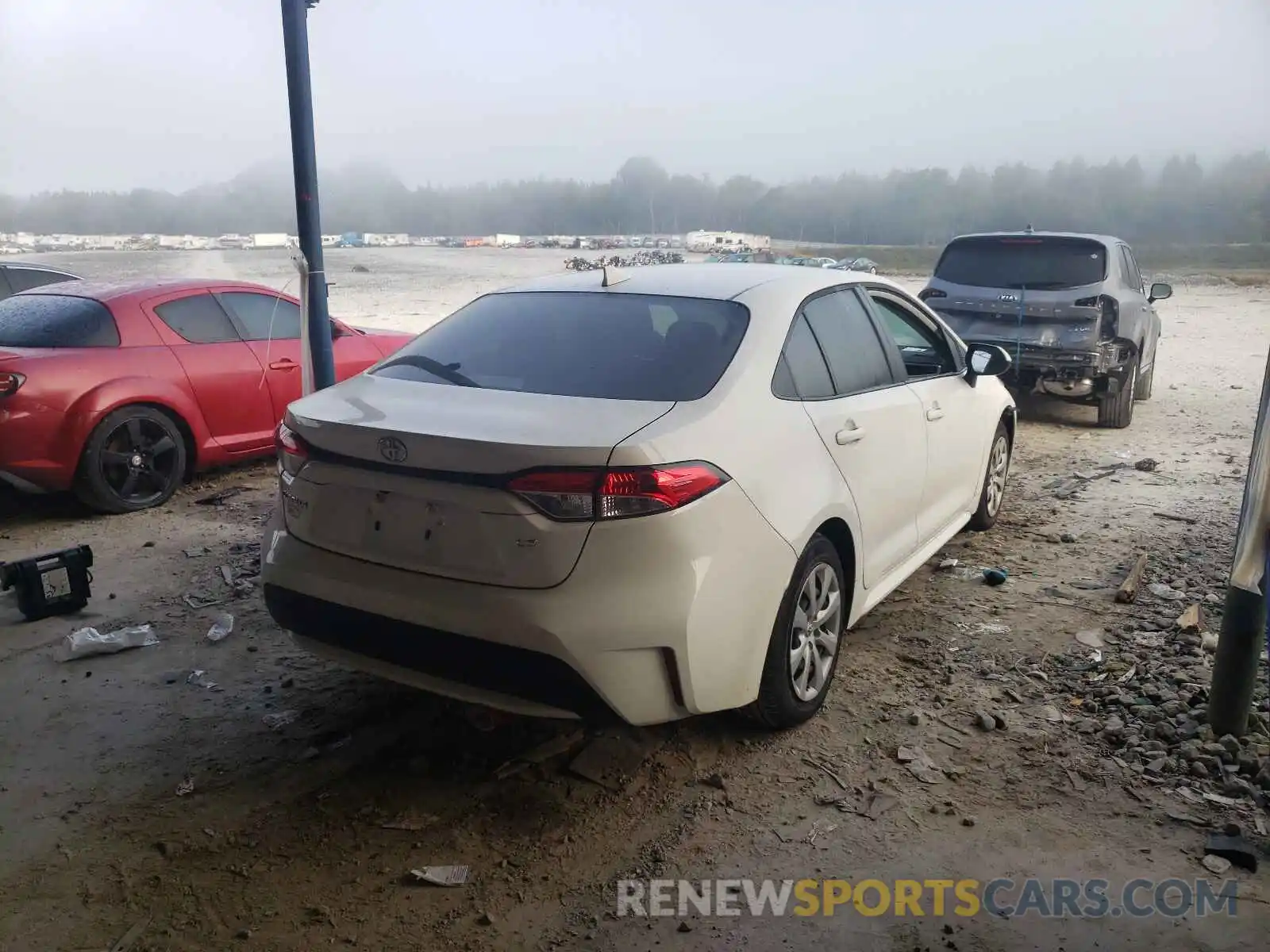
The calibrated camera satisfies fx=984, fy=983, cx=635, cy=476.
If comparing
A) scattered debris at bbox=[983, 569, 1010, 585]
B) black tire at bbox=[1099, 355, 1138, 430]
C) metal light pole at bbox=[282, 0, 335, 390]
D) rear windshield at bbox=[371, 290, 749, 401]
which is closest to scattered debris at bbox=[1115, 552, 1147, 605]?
scattered debris at bbox=[983, 569, 1010, 585]

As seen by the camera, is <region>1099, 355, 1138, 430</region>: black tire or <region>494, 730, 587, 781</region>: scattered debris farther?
<region>1099, 355, 1138, 430</region>: black tire

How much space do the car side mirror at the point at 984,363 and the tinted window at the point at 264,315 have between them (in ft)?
15.5

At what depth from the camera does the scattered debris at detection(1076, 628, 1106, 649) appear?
4.19m

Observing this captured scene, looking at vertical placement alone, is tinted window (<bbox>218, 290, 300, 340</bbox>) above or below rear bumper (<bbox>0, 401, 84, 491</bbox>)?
above

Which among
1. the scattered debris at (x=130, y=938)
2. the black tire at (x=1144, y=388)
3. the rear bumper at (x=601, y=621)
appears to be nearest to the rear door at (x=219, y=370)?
the rear bumper at (x=601, y=621)

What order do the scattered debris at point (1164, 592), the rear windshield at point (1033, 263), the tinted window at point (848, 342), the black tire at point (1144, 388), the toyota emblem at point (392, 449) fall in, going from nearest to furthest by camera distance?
the toyota emblem at point (392, 449), the tinted window at point (848, 342), the scattered debris at point (1164, 592), the rear windshield at point (1033, 263), the black tire at point (1144, 388)

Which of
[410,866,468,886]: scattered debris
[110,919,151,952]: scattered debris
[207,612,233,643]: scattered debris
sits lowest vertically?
[410,866,468,886]: scattered debris

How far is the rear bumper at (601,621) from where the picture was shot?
105 inches

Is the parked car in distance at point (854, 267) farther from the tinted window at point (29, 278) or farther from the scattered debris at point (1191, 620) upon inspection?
the tinted window at point (29, 278)

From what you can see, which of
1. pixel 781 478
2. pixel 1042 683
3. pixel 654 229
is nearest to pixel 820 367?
pixel 781 478

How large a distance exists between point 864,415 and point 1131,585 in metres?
1.97

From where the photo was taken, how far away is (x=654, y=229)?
1522 centimetres

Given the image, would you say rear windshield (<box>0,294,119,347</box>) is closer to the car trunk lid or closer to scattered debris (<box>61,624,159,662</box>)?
scattered debris (<box>61,624,159,662</box>)

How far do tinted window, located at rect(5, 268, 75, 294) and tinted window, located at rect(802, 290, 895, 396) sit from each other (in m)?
8.66
